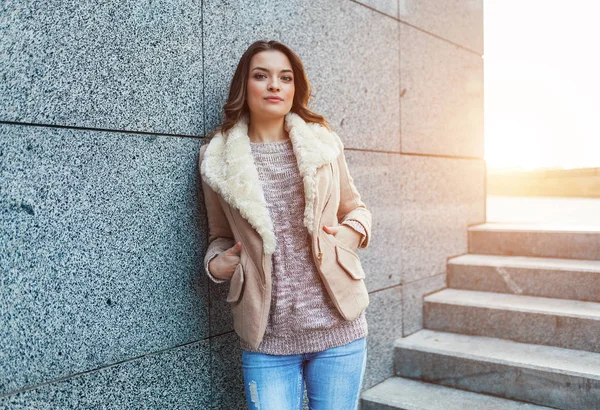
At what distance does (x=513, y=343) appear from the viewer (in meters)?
4.27

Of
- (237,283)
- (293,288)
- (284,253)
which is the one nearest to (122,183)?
(237,283)

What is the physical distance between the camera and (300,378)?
8.61ft

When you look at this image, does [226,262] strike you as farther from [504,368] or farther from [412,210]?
[412,210]

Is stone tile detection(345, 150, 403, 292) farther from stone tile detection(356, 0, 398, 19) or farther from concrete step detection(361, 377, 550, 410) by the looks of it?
stone tile detection(356, 0, 398, 19)

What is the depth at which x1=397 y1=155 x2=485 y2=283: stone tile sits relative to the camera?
15.5 ft

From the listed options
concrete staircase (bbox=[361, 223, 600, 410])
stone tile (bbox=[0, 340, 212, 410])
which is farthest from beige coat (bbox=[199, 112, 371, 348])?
concrete staircase (bbox=[361, 223, 600, 410])

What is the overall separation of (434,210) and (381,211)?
911 mm

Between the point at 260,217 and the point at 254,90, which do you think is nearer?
the point at 260,217

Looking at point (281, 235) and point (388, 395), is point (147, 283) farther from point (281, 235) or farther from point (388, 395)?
point (388, 395)

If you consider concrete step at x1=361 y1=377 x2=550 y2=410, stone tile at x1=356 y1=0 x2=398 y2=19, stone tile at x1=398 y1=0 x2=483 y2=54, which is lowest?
concrete step at x1=361 y1=377 x2=550 y2=410

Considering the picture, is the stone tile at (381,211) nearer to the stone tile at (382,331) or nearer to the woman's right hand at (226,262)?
the stone tile at (382,331)

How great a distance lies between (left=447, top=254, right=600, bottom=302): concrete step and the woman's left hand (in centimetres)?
250

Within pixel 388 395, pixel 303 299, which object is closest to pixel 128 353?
pixel 303 299

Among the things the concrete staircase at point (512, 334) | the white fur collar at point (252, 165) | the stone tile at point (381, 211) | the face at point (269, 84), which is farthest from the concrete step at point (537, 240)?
the face at point (269, 84)
